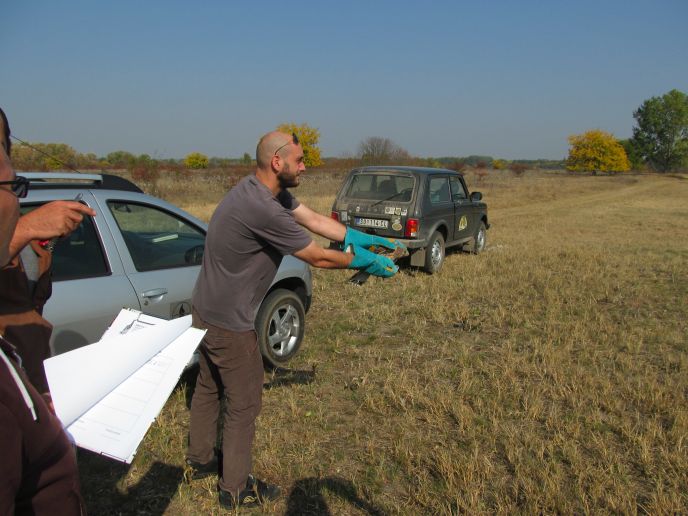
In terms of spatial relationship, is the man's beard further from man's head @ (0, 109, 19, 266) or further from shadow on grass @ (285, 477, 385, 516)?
shadow on grass @ (285, 477, 385, 516)

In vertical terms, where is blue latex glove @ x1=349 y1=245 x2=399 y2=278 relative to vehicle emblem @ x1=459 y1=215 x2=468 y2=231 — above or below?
above

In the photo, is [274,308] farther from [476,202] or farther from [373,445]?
[476,202]

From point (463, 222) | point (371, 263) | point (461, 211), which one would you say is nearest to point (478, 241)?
point (463, 222)

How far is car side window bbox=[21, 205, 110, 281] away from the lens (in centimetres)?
332

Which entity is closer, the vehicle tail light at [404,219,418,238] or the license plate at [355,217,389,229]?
the vehicle tail light at [404,219,418,238]

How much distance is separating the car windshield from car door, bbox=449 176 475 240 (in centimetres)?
144

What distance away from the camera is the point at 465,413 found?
373 cm

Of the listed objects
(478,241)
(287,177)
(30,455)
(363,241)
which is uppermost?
(287,177)

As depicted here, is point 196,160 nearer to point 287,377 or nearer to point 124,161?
point 124,161

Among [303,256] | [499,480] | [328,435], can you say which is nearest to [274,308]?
[328,435]

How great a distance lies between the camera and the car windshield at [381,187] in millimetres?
8703

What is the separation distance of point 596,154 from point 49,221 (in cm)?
8796

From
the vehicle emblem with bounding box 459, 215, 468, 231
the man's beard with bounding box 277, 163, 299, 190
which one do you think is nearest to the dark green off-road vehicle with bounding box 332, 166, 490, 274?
the vehicle emblem with bounding box 459, 215, 468, 231

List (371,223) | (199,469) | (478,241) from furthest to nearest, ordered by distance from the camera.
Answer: (478,241) → (371,223) → (199,469)
